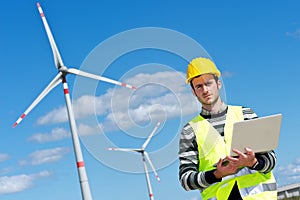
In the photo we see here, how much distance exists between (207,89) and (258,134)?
1.79 feet

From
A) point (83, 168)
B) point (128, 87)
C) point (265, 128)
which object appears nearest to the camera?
point (265, 128)

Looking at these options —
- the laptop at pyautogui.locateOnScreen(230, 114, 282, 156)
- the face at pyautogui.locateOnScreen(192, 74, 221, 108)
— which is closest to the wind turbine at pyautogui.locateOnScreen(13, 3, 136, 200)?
the face at pyautogui.locateOnScreen(192, 74, 221, 108)

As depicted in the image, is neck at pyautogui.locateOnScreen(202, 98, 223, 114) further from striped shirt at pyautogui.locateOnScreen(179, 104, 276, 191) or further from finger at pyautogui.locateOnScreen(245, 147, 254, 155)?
finger at pyautogui.locateOnScreen(245, 147, 254, 155)

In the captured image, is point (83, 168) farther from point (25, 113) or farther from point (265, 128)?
point (265, 128)

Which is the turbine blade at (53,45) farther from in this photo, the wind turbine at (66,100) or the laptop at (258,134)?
the laptop at (258,134)

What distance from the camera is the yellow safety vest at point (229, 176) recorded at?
5.27 meters

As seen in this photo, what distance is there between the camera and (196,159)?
5.37m

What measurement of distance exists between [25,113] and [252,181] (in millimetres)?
14713

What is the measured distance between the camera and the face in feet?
17.2

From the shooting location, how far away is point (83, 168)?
18.7 metres

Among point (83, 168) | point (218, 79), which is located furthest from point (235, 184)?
point (83, 168)

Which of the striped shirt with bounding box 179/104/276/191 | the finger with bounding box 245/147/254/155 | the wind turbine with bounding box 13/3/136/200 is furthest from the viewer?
the wind turbine with bounding box 13/3/136/200

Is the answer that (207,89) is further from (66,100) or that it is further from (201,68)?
(66,100)

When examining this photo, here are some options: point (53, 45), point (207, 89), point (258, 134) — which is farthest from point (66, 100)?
point (258, 134)
